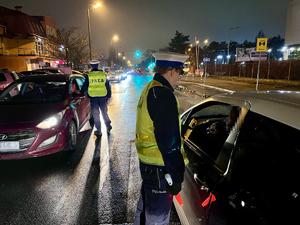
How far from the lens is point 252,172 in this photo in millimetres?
1649

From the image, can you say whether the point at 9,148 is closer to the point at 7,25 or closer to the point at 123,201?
the point at 123,201

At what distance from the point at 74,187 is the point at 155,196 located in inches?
83.8

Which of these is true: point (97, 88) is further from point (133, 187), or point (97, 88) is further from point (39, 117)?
point (133, 187)

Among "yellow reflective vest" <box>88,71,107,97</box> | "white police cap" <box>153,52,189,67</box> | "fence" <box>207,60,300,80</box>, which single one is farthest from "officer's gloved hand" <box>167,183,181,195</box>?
"fence" <box>207,60,300,80</box>

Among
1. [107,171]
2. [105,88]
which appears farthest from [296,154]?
[105,88]

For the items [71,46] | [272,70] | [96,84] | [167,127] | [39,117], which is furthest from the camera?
[71,46]

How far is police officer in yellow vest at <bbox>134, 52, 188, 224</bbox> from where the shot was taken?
5.45 feet

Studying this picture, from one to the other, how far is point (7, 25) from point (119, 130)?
37.5 m

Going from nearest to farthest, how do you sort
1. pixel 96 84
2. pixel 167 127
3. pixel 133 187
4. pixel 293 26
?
1. pixel 167 127
2. pixel 133 187
3. pixel 96 84
4. pixel 293 26

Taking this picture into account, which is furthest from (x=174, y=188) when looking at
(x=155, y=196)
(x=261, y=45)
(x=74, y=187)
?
(x=261, y=45)

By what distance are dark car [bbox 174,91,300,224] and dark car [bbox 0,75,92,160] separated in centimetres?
288

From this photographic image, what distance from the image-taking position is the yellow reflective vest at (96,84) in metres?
5.77

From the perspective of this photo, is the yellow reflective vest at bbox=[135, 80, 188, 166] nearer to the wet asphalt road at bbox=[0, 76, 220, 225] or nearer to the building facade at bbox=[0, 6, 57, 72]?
the wet asphalt road at bbox=[0, 76, 220, 225]

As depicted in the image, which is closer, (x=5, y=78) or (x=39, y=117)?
(x=39, y=117)
